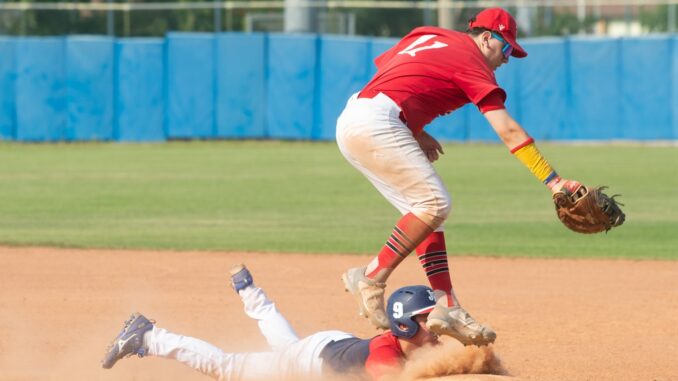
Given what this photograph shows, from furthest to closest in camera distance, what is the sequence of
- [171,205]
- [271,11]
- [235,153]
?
[271,11]
[235,153]
[171,205]

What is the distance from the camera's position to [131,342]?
557 cm

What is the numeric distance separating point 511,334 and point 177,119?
1829 cm

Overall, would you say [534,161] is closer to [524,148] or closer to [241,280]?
[524,148]

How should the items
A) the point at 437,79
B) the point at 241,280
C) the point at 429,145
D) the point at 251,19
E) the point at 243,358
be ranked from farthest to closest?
the point at 251,19 < the point at 429,145 < the point at 241,280 < the point at 437,79 < the point at 243,358

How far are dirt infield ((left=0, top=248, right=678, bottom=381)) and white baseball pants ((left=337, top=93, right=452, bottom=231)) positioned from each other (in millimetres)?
963

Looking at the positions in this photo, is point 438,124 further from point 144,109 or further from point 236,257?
point 236,257

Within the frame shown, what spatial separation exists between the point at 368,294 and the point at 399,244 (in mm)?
296

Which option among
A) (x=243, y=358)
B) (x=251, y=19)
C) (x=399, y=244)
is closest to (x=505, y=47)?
(x=399, y=244)

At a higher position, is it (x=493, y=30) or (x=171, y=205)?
(x=493, y=30)

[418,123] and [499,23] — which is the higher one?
[499,23]

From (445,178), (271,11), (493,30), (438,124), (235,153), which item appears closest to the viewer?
(493,30)

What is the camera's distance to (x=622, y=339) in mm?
7289

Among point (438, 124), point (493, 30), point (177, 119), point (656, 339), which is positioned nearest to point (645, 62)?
point (438, 124)

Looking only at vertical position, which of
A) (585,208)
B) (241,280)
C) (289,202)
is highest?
(585,208)
